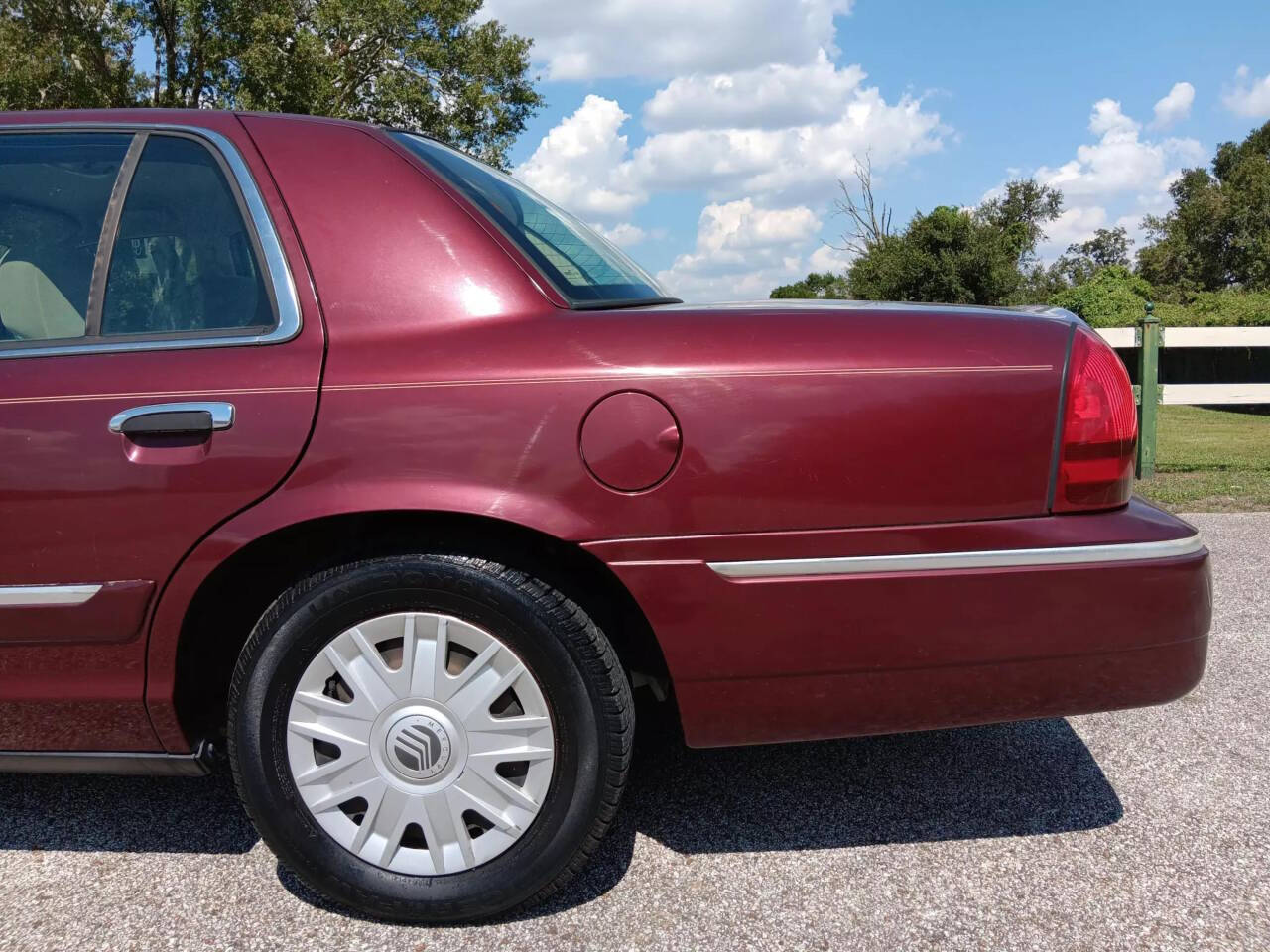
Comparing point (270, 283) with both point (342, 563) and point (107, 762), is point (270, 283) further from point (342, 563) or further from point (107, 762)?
point (107, 762)

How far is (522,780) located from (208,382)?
1007mm

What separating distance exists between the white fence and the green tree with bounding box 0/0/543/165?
52.1 ft

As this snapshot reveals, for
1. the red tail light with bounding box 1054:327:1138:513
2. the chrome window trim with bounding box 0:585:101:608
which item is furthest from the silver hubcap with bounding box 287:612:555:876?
the red tail light with bounding box 1054:327:1138:513

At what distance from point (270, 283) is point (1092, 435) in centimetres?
168

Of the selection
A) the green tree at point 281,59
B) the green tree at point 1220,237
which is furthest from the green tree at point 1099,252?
the green tree at point 281,59

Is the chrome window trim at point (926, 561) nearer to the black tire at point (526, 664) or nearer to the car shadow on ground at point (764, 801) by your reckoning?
the black tire at point (526, 664)

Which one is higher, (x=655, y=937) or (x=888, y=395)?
(x=888, y=395)

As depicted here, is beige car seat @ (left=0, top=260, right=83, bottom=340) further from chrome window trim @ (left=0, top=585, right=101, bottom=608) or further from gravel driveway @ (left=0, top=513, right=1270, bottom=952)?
gravel driveway @ (left=0, top=513, right=1270, bottom=952)

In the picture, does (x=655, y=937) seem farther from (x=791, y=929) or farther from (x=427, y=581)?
(x=427, y=581)

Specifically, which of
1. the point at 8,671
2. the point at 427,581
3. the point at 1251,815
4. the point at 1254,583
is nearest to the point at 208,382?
the point at 427,581

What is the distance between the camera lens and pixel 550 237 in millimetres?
2445

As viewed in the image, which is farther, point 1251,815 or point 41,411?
point 1251,815

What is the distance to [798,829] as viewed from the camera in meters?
2.51

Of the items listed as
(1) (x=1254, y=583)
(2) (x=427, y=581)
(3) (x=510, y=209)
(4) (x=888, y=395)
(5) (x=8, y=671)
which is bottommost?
(1) (x=1254, y=583)
